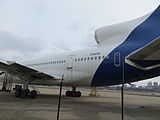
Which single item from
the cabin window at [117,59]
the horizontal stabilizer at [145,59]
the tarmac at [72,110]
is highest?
the cabin window at [117,59]

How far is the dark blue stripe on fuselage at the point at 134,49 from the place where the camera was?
35.7 ft

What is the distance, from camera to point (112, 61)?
1203 centimetres

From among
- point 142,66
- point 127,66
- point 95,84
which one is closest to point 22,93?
point 95,84

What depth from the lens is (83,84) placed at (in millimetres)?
15109

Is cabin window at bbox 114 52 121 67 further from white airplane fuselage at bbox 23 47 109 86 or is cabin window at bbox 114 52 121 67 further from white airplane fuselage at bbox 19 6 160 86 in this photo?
white airplane fuselage at bbox 23 47 109 86

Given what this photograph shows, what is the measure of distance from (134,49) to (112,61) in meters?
1.52

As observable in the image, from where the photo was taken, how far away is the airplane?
1059 centimetres

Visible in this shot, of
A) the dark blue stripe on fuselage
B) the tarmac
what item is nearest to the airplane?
the dark blue stripe on fuselage

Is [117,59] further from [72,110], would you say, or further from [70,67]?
[70,67]

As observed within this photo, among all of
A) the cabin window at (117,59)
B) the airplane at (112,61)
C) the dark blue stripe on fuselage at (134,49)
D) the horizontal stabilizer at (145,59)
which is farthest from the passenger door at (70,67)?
the horizontal stabilizer at (145,59)

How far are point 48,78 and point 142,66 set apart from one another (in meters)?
7.93

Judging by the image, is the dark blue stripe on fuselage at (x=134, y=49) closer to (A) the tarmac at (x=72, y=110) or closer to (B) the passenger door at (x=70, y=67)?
(A) the tarmac at (x=72, y=110)

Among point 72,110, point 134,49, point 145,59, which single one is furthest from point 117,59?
point 72,110

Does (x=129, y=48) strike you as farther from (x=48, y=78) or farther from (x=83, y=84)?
(x=48, y=78)
